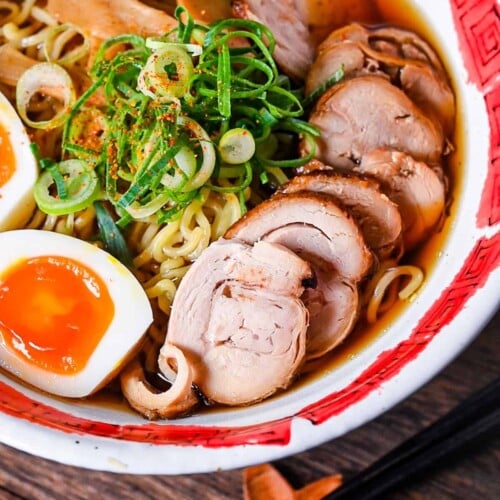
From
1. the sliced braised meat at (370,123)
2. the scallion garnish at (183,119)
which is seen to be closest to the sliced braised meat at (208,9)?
the scallion garnish at (183,119)

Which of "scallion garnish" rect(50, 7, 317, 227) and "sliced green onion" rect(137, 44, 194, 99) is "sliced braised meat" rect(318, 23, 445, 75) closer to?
"scallion garnish" rect(50, 7, 317, 227)

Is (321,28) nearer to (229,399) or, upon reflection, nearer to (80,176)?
(80,176)

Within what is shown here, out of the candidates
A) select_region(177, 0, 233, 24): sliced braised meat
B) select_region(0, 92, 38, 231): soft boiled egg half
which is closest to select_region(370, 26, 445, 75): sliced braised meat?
select_region(177, 0, 233, 24): sliced braised meat

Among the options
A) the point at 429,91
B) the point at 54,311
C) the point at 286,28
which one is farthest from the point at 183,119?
the point at 429,91

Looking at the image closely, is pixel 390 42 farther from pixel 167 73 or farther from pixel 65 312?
pixel 65 312

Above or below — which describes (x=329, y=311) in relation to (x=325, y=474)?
above
